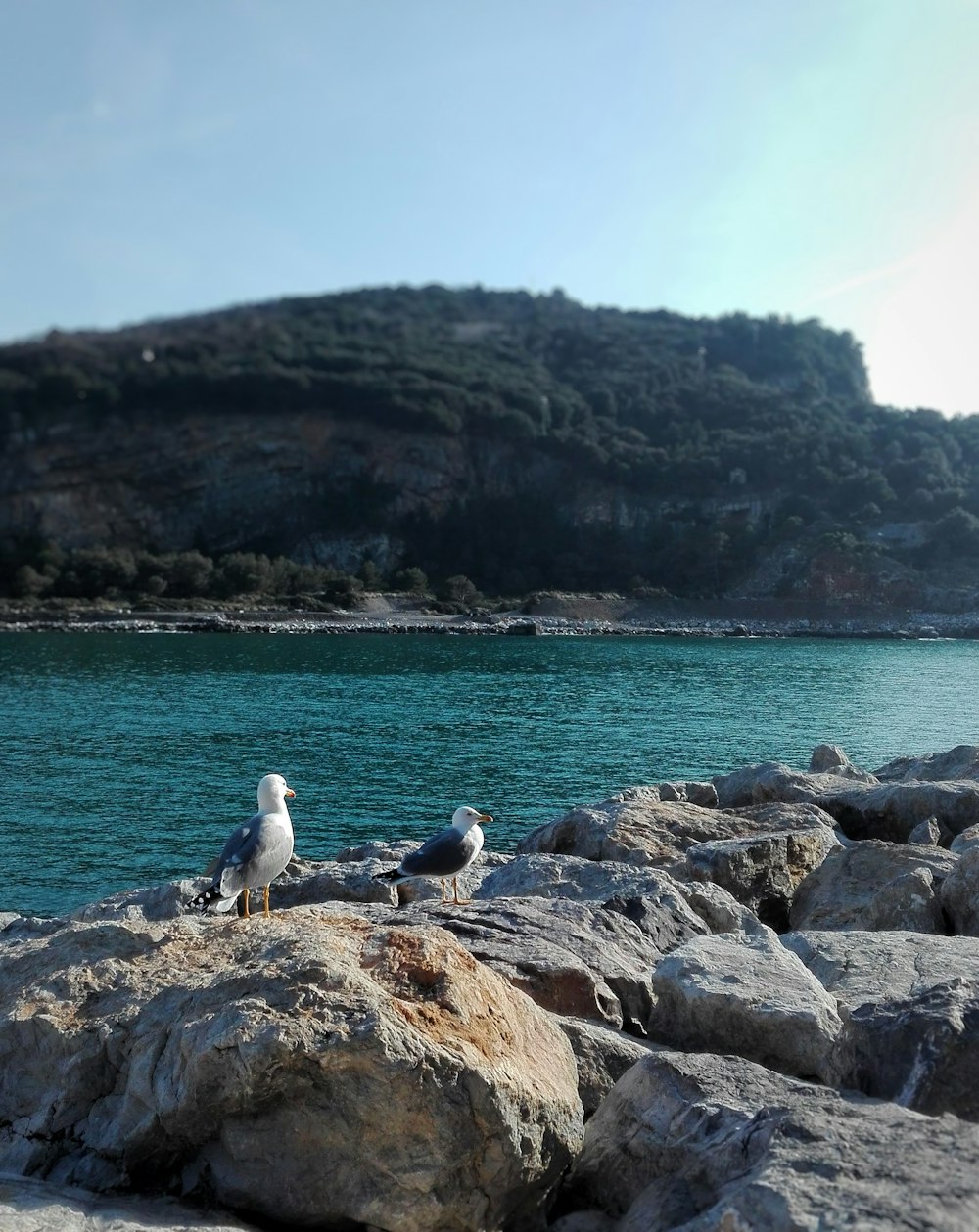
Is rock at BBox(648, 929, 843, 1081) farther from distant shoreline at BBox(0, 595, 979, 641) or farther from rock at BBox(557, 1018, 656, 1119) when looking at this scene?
distant shoreline at BBox(0, 595, 979, 641)

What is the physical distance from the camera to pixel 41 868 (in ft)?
51.9

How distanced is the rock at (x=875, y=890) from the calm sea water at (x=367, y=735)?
8.58 meters

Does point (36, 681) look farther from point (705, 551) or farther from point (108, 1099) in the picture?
point (705, 551)

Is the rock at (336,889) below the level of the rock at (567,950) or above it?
below

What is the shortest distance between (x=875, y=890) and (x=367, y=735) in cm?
2125

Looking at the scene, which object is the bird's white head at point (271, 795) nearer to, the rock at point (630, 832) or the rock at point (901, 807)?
the rock at point (630, 832)

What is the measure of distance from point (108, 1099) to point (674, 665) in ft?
165

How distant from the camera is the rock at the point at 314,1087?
12.9 feet

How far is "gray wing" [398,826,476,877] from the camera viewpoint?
870cm

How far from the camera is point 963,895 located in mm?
8125

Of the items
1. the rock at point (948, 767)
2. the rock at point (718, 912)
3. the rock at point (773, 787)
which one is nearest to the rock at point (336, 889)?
the rock at point (718, 912)

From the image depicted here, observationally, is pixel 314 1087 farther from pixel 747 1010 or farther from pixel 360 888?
pixel 360 888

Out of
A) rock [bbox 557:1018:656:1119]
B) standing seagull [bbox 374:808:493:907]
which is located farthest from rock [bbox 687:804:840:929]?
rock [bbox 557:1018:656:1119]

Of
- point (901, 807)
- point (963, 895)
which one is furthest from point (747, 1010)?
point (901, 807)
